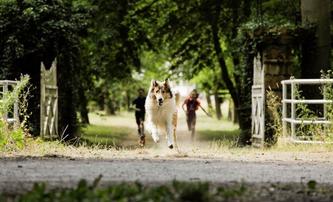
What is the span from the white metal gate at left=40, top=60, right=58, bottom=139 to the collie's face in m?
4.78

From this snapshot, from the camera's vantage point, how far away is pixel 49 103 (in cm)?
2136

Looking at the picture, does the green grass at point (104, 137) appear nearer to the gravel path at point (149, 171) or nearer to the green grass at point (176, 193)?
the gravel path at point (149, 171)

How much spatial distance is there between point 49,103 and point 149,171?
11324mm

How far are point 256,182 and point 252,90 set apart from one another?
13.3m

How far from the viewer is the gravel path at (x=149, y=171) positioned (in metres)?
9.26

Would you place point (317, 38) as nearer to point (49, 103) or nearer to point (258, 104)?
point (258, 104)

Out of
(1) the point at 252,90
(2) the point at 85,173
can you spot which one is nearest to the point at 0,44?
(1) the point at 252,90

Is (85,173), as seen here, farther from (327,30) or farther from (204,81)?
(204,81)

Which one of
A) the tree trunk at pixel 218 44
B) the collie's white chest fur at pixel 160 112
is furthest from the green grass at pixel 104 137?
the tree trunk at pixel 218 44

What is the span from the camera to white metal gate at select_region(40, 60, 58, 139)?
809 inches

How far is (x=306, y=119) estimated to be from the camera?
17.8 m

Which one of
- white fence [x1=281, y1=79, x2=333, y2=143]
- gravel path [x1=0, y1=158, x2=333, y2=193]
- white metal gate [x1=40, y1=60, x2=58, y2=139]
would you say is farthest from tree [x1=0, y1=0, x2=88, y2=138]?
gravel path [x1=0, y1=158, x2=333, y2=193]

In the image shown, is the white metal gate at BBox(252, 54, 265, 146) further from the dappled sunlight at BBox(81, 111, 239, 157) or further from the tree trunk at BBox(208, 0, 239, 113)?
the tree trunk at BBox(208, 0, 239, 113)

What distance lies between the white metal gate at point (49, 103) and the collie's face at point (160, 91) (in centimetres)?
478
